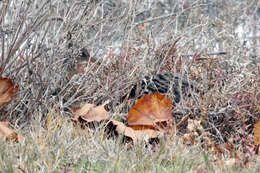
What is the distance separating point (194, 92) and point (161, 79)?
0.91 ft

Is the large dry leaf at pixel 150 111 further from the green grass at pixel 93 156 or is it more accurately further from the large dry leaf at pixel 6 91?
the large dry leaf at pixel 6 91

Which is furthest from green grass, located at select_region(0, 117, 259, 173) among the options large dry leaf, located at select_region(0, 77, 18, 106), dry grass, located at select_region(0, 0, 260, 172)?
large dry leaf, located at select_region(0, 77, 18, 106)

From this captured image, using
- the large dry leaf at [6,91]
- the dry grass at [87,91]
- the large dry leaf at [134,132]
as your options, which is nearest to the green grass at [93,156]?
the dry grass at [87,91]

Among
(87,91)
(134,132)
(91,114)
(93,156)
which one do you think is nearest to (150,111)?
(134,132)

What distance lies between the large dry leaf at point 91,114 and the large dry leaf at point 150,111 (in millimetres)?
173

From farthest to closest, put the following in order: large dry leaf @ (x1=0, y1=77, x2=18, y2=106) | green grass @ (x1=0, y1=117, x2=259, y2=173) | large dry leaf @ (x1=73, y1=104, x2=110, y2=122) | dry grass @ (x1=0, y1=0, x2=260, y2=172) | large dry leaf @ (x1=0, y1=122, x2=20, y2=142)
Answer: large dry leaf @ (x1=73, y1=104, x2=110, y2=122)
large dry leaf @ (x1=0, y1=77, x2=18, y2=106)
large dry leaf @ (x1=0, y1=122, x2=20, y2=142)
dry grass @ (x1=0, y1=0, x2=260, y2=172)
green grass @ (x1=0, y1=117, x2=259, y2=173)

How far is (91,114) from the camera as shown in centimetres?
297

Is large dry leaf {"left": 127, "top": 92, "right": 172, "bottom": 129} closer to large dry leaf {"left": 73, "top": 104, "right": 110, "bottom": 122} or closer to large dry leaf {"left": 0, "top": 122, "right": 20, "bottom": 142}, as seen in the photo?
large dry leaf {"left": 73, "top": 104, "right": 110, "bottom": 122}

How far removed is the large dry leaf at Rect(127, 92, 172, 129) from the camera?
2.97m

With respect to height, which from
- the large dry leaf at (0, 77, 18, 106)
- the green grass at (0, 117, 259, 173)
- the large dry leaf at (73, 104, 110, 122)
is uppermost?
the large dry leaf at (0, 77, 18, 106)

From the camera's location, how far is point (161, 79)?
3332 mm

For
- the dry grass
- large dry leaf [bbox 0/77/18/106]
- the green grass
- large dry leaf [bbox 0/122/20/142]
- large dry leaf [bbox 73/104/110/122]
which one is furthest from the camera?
large dry leaf [bbox 73/104/110/122]

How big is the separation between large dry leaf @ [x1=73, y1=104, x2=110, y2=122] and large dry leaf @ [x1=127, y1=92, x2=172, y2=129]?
0.17 metres

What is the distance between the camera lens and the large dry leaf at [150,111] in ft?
9.74
